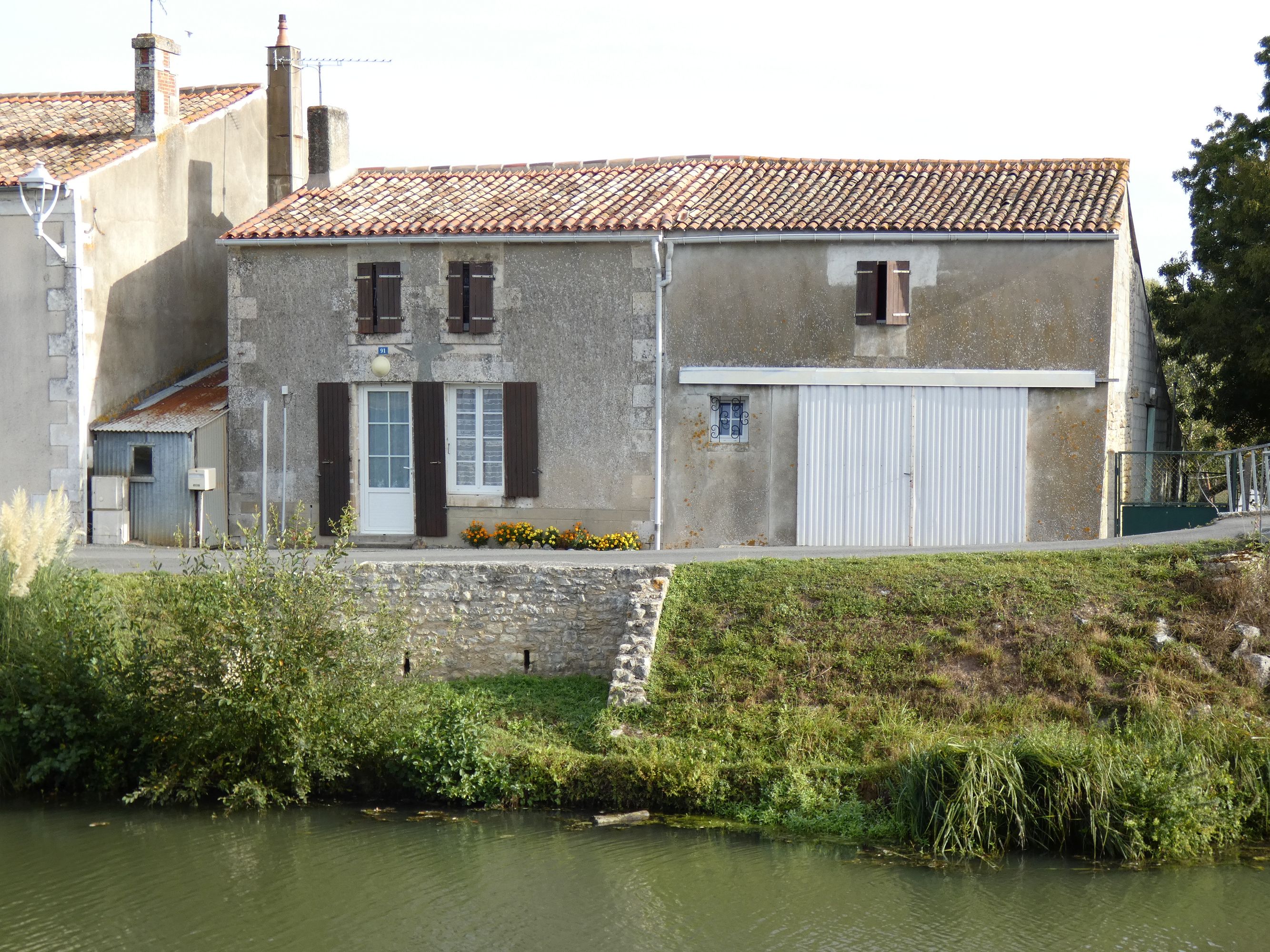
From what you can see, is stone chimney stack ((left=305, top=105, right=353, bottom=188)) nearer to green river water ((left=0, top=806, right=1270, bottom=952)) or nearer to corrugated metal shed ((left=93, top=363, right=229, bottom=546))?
corrugated metal shed ((left=93, top=363, right=229, bottom=546))

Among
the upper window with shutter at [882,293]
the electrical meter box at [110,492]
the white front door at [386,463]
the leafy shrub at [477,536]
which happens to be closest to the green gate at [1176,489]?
the upper window with shutter at [882,293]

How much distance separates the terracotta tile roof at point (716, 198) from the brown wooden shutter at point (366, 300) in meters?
0.56

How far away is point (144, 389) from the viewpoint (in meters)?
18.9

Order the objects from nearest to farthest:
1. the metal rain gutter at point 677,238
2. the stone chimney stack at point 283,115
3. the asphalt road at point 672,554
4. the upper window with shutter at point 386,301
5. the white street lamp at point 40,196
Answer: the asphalt road at point 672,554 → the metal rain gutter at point 677,238 → the white street lamp at point 40,196 → the upper window with shutter at point 386,301 → the stone chimney stack at point 283,115

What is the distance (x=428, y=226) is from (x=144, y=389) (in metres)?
4.65

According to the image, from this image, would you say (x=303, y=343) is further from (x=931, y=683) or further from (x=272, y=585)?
(x=931, y=683)

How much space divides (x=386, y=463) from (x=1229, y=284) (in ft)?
39.9

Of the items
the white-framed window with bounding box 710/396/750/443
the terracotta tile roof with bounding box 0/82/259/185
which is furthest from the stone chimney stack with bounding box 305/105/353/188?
the white-framed window with bounding box 710/396/750/443

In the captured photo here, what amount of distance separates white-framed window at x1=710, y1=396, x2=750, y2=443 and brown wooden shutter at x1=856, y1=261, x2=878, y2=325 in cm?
177

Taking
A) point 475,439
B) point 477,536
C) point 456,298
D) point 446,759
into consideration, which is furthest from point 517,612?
point 456,298

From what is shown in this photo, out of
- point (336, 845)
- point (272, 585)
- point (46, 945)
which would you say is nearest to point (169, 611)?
point (272, 585)

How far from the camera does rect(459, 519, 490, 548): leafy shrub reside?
1753 centimetres

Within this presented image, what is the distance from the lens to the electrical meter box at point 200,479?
17.5 meters

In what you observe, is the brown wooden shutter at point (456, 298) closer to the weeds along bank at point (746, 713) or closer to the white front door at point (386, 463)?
the white front door at point (386, 463)
